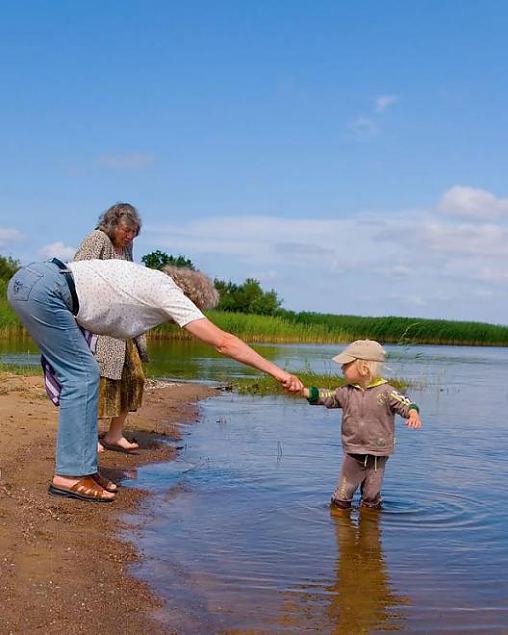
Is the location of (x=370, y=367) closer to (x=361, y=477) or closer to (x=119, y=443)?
(x=361, y=477)

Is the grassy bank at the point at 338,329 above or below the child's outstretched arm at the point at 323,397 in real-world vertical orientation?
above

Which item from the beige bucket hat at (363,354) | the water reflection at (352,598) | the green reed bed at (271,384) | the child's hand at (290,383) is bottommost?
the water reflection at (352,598)

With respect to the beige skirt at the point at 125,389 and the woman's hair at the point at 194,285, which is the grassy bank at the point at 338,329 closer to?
the beige skirt at the point at 125,389

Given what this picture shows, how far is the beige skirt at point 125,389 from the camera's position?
7160 mm

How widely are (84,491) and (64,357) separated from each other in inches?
35.4

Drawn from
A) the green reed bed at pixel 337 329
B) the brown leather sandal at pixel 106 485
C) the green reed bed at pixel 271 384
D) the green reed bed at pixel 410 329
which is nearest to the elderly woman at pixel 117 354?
the brown leather sandal at pixel 106 485

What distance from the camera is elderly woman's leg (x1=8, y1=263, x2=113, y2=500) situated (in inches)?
198

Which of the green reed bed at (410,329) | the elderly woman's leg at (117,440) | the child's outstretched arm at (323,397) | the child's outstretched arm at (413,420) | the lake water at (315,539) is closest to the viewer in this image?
the lake water at (315,539)

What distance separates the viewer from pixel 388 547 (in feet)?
16.9

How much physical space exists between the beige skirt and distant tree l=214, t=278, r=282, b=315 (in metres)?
46.1

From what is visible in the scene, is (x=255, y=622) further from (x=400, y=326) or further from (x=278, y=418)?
(x=400, y=326)

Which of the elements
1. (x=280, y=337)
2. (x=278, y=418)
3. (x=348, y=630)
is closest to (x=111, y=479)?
(x=348, y=630)

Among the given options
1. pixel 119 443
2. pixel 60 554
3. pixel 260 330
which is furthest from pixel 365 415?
pixel 260 330

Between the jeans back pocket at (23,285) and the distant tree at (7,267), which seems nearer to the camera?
the jeans back pocket at (23,285)
